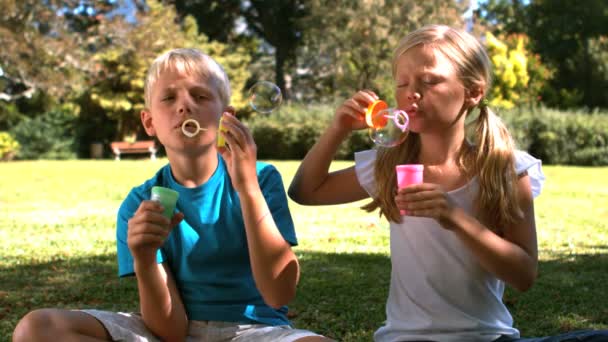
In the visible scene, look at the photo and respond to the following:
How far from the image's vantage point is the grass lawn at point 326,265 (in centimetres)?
402

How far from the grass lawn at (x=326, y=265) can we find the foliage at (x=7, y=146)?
40.2ft

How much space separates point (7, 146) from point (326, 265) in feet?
64.2

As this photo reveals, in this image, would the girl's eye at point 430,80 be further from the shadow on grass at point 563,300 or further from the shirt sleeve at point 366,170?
the shadow on grass at point 563,300

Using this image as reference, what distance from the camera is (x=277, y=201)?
8.11ft

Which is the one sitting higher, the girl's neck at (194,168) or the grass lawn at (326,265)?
the girl's neck at (194,168)

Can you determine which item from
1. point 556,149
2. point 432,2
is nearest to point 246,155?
point 556,149

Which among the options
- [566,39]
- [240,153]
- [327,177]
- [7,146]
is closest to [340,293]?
[327,177]

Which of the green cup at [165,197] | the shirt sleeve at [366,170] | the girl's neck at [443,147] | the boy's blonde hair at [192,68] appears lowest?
the green cup at [165,197]

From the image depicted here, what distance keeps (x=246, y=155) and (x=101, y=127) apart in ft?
85.3

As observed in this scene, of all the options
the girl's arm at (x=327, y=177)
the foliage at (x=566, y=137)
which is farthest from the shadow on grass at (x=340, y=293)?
the foliage at (x=566, y=137)

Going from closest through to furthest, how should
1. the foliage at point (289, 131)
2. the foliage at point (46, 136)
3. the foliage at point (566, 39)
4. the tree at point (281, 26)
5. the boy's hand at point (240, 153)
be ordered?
the boy's hand at point (240, 153) → the foliage at point (289, 131) → the foliage at point (46, 136) → the foliage at point (566, 39) → the tree at point (281, 26)

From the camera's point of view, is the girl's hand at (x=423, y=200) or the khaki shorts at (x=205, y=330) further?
the khaki shorts at (x=205, y=330)

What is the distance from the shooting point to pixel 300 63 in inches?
1486

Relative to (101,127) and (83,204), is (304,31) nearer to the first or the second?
(101,127)
